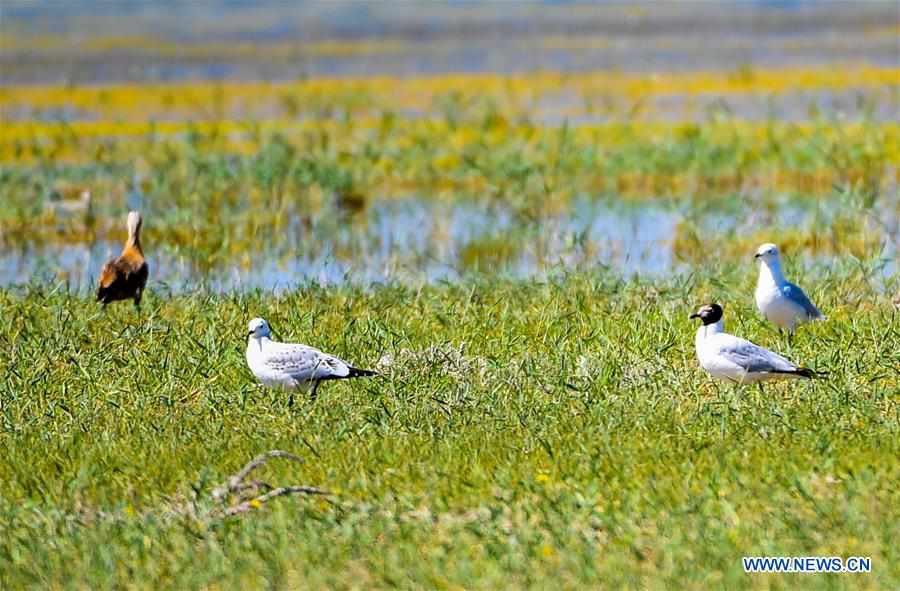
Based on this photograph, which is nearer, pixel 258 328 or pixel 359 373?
pixel 359 373

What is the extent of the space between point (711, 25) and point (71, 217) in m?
60.8

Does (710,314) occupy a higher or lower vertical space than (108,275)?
higher

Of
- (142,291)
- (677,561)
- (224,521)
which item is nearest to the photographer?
(677,561)

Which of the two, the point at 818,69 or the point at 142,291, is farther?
the point at 818,69

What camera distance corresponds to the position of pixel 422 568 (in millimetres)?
6617

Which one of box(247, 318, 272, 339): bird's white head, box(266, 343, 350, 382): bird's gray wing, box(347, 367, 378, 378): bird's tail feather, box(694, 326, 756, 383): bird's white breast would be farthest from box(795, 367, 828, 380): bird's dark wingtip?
box(247, 318, 272, 339): bird's white head

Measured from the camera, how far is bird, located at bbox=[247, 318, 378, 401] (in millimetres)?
8773

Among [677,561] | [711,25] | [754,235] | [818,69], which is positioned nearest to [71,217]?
[754,235]

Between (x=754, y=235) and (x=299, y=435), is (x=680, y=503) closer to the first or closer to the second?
(x=299, y=435)

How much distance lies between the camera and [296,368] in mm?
8773

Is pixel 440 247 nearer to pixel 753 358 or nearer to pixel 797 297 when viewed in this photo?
pixel 797 297

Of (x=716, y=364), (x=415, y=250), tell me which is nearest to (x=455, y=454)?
(x=716, y=364)
